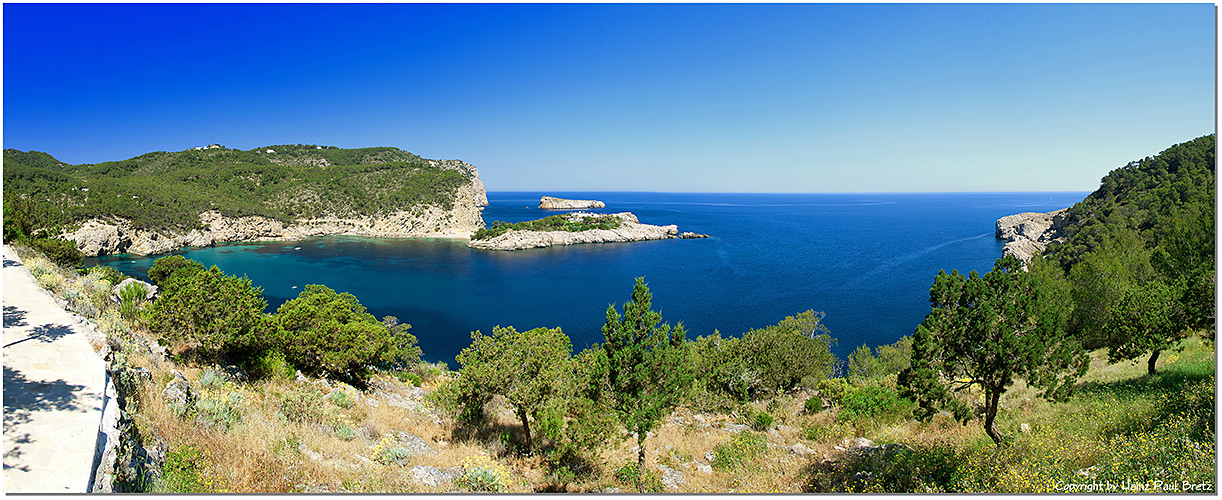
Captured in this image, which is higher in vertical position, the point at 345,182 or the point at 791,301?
the point at 345,182

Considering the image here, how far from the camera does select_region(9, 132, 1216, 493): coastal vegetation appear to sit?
22.2 ft

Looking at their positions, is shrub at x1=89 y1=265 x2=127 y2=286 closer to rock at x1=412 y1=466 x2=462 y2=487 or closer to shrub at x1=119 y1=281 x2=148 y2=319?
shrub at x1=119 y1=281 x2=148 y2=319

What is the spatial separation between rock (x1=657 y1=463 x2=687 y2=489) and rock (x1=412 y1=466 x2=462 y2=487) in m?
4.37

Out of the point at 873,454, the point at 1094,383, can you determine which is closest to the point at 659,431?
the point at 873,454

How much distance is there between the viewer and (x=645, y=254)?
250 feet

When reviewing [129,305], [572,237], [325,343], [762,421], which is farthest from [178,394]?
[572,237]

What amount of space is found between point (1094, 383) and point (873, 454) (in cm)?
796

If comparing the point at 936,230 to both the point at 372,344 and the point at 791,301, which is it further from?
the point at 372,344

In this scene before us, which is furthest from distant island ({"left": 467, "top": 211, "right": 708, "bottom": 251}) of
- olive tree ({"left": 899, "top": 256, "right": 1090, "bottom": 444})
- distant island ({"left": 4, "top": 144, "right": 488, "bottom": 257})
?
olive tree ({"left": 899, "top": 256, "right": 1090, "bottom": 444})

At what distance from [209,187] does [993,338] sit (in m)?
120

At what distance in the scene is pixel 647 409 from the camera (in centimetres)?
1060

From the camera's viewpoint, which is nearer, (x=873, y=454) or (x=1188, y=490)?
(x=1188, y=490)

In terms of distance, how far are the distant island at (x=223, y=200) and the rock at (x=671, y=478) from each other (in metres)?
80.8

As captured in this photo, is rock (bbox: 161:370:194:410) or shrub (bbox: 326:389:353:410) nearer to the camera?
rock (bbox: 161:370:194:410)
